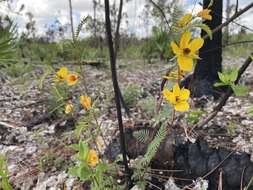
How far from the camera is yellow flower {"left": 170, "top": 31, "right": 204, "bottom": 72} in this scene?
99 cm

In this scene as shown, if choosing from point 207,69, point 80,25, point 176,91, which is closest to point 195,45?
point 176,91

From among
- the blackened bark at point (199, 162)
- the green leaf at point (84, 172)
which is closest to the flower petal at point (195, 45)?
the green leaf at point (84, 172)

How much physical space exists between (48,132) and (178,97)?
1447mm

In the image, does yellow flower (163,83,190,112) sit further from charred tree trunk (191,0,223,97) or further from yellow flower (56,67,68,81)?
charred tree trunk (191,0,223,97)

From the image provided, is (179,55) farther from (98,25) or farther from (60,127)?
(98,25)

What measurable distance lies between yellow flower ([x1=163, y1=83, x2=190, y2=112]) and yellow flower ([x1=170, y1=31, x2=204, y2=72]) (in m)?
0.07

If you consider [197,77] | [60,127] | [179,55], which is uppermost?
[179,55]

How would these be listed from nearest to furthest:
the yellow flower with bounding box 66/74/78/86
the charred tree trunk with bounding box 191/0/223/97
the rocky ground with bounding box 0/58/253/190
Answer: the yellow flower with bounding box 66/74/78/86
the rocky ground with bounding box 0/58/253/190
the charred tree trunk with bounding box 191/0/223/97

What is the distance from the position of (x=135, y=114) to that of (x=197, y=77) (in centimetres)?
55

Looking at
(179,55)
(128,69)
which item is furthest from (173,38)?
(128,69)

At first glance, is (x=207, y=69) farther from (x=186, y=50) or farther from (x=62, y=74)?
(x=186, y=50)

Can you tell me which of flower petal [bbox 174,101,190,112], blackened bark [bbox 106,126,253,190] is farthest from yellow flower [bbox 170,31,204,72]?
blackened bark [bbox 106,126,253,190]

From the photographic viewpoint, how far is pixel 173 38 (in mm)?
1147

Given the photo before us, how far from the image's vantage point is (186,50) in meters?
1.00
